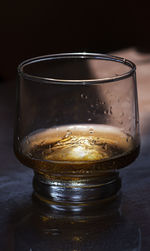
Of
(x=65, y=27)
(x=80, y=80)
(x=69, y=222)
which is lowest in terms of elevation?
(x=65, y=27)

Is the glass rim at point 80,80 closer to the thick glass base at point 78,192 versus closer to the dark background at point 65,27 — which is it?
the thick glass base at point 78,192

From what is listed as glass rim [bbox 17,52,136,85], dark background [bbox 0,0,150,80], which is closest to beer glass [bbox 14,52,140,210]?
glass rim [bbox 17,52,136,85]

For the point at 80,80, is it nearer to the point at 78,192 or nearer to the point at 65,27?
the point at 78,192

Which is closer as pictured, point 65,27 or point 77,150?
point 77,150

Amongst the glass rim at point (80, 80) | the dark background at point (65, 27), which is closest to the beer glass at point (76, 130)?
the glass rim at point (80, 80)

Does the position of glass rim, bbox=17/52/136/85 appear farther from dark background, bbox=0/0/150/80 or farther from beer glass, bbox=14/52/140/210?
dark background, bbox=0/0/150/80

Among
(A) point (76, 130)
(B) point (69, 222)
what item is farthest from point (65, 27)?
(B) point (69, 222)

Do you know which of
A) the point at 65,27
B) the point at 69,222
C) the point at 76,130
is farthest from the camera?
the point at 65,27
